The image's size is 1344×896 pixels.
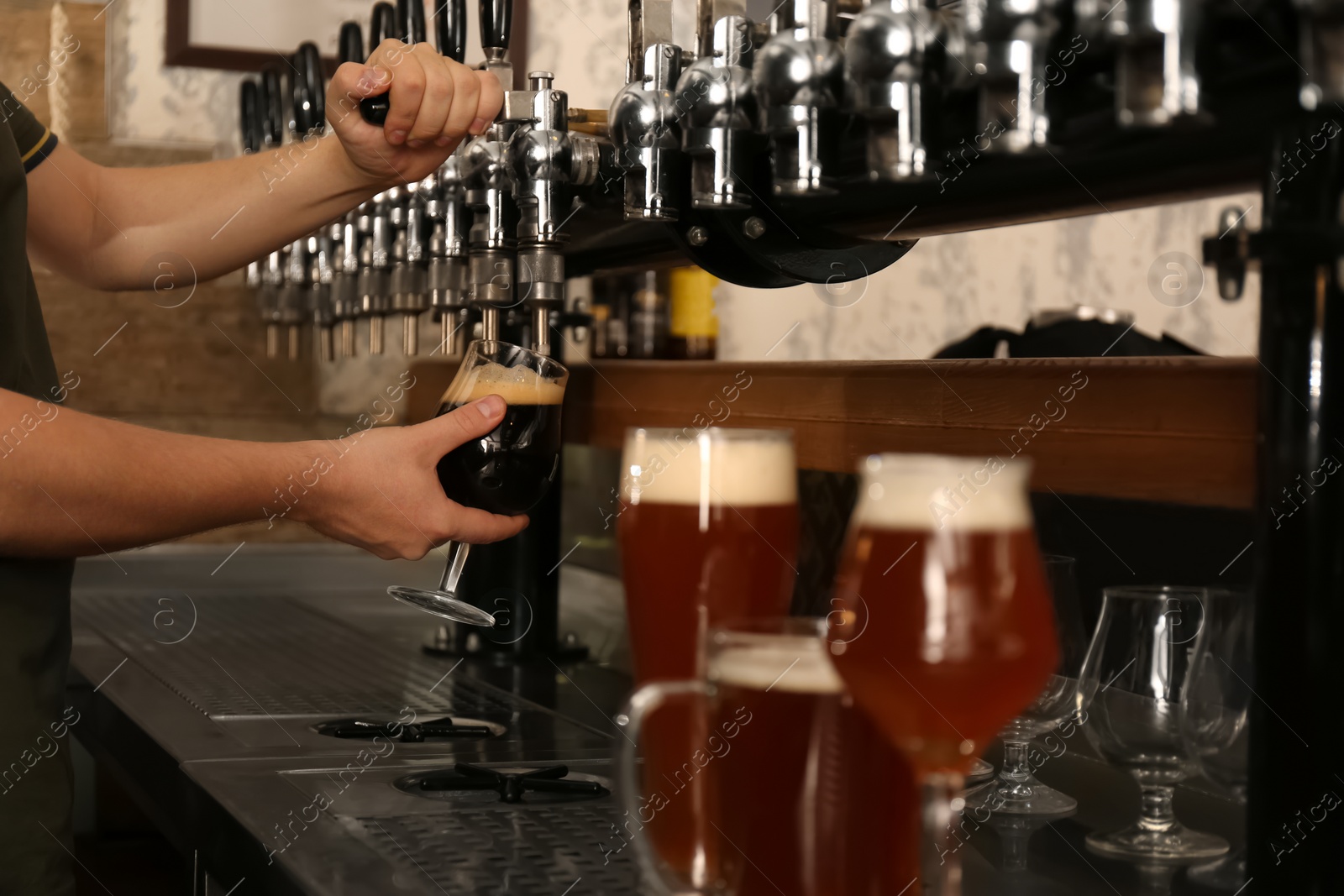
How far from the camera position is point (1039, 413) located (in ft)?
3.43

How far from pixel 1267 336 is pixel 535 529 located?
1140 mm

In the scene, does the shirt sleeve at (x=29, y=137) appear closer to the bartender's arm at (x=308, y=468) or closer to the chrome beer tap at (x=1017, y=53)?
the bartender's arm at (x=308, y=468)

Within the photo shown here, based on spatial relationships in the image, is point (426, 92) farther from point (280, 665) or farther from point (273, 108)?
point (273, 108)

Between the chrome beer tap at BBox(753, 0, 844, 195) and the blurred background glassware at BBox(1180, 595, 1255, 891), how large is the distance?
0.37m

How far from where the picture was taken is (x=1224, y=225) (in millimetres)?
729

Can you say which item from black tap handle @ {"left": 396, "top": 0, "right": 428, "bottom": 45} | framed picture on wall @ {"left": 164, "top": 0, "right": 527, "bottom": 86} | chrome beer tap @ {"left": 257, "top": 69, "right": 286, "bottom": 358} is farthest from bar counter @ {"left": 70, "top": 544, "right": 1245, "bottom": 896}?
framed picture on wall @ {"left": 164, "top": 0, "right": 527, "bottom": 86}

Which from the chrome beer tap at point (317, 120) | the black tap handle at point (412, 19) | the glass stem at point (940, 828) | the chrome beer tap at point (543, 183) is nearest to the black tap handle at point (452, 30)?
the black tap handle at point (412, 19)

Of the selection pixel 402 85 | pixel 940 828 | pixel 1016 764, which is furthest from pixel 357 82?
pixel 940 828

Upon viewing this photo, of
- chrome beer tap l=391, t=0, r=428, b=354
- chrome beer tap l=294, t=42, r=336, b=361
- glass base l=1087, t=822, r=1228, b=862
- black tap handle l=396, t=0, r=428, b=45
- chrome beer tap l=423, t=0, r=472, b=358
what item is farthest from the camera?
chrome beer tap l=294, t=42, r=336, b=361

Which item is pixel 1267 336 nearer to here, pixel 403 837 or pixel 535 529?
pixel 403 837

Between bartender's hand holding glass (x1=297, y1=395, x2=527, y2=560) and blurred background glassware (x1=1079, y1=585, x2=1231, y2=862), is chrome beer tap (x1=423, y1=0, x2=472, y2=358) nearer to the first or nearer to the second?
bartender's hand holding glass (x1=297, y1=395, x2=527, y2=560)

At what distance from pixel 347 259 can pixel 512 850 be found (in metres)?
1.10

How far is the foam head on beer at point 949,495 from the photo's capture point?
1.79ft

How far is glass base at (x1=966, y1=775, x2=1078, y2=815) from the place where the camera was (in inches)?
Result: 40.4
